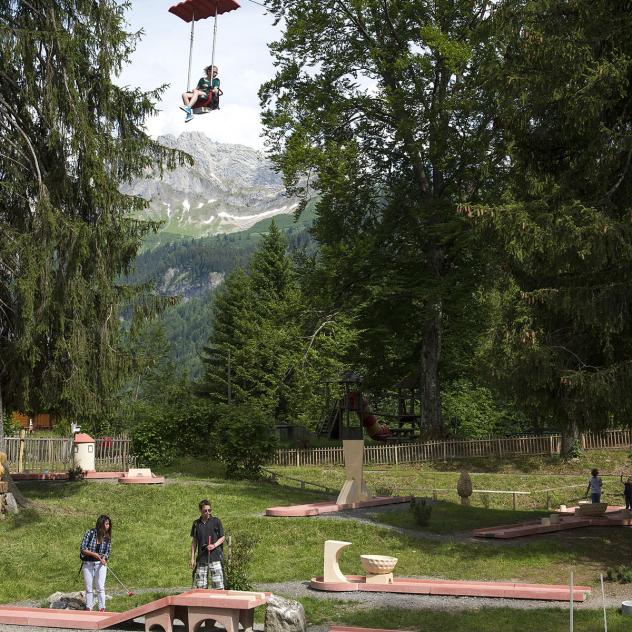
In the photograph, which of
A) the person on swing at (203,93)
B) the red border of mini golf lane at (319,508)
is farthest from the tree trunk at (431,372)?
the person on swing at (203,93)

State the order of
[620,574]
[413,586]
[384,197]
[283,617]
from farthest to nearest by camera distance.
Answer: [384,197] < [620,574] < [413,586] < [283,617]

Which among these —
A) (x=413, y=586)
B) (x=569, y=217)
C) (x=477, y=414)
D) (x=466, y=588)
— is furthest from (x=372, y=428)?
(x=466, y=588)

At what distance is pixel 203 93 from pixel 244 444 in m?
12.2

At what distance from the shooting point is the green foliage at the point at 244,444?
1043 inches

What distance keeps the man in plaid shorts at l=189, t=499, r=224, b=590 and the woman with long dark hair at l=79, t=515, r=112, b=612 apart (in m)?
1.24

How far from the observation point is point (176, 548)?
1773 cm

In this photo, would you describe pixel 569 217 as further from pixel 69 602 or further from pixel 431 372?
pixel 431 372

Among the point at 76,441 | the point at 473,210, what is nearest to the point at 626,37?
the point at 473,210

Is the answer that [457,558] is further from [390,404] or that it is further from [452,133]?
[390,404]

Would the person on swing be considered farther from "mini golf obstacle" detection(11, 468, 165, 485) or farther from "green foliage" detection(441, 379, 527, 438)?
"green foliage" detection(441, 379, 527, 438)

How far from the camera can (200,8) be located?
17.6 meters

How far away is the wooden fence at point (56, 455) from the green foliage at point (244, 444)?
4387 millimetres

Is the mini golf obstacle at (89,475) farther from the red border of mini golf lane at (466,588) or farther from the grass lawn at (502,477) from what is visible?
the red border of mini golf lane at (466,588)

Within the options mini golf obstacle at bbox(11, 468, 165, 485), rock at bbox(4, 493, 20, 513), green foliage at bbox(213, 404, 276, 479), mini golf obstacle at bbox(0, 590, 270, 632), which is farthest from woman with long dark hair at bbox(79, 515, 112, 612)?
green foliage at bbox(213, 404, 276, 479)
